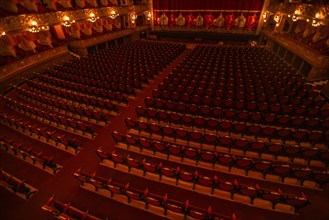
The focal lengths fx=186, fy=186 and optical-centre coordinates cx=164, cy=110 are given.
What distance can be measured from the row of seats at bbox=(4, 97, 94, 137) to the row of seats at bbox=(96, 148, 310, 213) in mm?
1673

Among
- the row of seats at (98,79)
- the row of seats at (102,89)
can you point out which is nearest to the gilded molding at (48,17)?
the row of seats at (98,79)

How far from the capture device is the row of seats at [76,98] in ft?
26.0

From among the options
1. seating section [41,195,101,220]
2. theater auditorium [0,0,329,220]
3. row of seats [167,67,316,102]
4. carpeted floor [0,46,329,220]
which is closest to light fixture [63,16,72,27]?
theater auditorium [0,0,329,220]

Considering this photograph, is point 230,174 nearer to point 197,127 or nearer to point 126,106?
point 197,127

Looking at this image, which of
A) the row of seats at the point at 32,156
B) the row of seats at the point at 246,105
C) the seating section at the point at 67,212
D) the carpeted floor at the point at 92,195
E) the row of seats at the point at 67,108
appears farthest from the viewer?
the row of seats at the point at 67,108

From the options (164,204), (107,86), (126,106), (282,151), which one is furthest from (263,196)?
(107,86)

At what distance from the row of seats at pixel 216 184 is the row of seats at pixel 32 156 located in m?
1.44

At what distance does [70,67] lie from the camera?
39.3ft

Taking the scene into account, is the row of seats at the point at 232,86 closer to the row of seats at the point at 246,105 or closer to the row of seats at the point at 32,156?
the row of seats at the point at 246,105

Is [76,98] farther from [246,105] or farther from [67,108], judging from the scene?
[246,105]

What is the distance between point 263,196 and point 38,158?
6090 mm

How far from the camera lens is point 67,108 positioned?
7891mm

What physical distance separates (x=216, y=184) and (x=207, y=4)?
A: 20222 millimetres

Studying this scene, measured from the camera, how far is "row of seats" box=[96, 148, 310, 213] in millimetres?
4055
